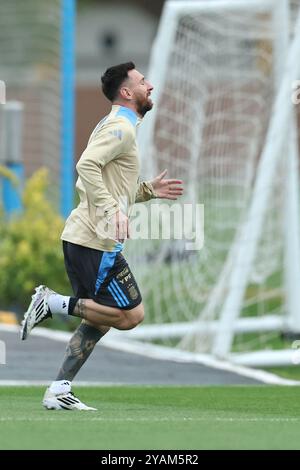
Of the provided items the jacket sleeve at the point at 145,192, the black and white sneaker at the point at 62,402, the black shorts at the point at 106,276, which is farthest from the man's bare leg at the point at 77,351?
the jacket sleeve at the point at 145,192

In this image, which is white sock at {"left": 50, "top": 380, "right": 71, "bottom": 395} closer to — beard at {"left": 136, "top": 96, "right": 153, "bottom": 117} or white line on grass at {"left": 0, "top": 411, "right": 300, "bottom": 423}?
white line on grass at {"left": 0, "top": 411, "right": 300, "bottom": 423}

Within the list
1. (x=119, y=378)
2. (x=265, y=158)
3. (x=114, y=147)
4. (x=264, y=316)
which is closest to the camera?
(x=114, y=147)

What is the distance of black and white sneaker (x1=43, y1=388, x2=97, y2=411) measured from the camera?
8383mm

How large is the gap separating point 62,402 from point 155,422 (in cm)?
101

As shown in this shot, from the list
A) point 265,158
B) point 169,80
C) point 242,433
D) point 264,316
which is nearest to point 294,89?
point 265,158

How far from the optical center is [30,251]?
16172 millimetres

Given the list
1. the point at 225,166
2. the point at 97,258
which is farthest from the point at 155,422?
the point at 225,166

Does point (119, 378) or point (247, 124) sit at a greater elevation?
point (247, 124)

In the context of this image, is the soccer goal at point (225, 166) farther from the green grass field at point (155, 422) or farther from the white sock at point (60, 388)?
the white sock at point (60, 388)

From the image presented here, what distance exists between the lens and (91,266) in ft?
27.5

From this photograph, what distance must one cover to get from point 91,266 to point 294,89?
534 cm

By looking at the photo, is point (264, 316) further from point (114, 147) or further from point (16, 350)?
point (114, 147)

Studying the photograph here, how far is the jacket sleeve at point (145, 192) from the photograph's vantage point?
29.2 feet

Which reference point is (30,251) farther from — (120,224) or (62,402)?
(120,224)
